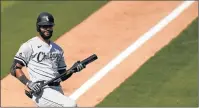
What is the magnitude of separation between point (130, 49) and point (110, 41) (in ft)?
2.51

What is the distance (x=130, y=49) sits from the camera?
1650cm

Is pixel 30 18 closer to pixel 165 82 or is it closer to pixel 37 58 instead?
pixel 165 82

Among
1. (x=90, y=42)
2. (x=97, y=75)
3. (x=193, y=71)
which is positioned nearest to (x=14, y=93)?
(x=97, y=75)

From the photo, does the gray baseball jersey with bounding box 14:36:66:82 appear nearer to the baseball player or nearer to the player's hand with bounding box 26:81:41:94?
the baseball player

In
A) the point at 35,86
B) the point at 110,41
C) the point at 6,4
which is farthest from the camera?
the point at 6,4

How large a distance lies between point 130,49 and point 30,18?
3835 millimetres

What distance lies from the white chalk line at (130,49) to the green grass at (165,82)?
0.75 metres

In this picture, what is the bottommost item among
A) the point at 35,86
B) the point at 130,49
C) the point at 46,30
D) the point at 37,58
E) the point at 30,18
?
the point at 35,86

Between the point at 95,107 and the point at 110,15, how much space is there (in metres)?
5.75

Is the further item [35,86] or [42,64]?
[42,64]

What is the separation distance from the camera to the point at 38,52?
9.77m

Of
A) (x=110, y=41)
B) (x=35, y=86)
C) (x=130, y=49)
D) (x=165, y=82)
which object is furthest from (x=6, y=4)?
(x=35, y=86)

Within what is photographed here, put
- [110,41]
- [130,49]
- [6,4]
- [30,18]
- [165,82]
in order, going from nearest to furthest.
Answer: [165,82] < [130,49] < [110,41] < [30,18] < [6,4]

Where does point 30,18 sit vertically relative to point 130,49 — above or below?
above
